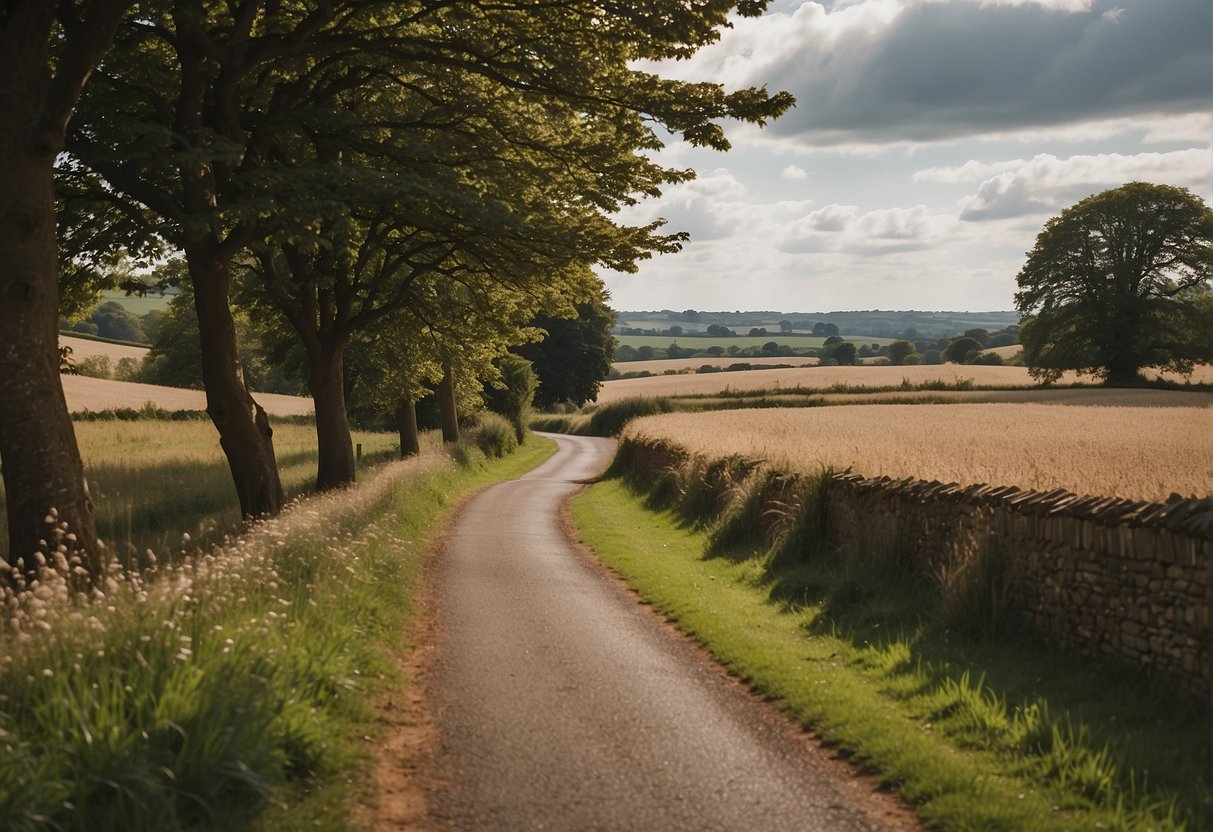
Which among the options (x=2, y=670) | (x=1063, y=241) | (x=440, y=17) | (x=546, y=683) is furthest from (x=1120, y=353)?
(x=2, y=670)

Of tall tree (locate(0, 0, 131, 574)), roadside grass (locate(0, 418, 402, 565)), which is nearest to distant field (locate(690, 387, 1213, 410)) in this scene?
roadside grass (locate(0, 418, 402, 565))

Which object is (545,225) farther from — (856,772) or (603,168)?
(856,772)

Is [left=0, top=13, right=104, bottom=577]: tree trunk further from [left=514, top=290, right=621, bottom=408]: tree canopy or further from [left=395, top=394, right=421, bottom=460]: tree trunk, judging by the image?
[left=514, top=290, right=621, bottom=408]: tree canopy

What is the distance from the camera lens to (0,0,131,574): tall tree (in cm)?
1017

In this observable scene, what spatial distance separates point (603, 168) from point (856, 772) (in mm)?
13393

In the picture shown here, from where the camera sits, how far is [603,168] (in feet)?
60.3

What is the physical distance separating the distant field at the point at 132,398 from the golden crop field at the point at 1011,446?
34677mm

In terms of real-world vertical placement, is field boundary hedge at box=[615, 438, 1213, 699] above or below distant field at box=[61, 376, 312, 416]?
below

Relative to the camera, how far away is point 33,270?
10305mm

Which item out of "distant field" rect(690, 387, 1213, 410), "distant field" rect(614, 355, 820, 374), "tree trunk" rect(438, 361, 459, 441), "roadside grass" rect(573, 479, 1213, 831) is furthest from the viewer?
"distant field" rect(614, 355, 820, 374)

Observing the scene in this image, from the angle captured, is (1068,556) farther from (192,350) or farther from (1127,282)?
(1127,282)

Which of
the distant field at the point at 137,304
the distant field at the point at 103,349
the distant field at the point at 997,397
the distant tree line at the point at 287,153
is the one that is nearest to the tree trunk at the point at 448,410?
the distant tree line at the point at 287,153

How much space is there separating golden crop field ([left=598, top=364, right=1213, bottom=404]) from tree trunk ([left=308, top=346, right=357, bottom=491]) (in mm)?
50367

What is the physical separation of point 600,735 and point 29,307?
7.29 meters
